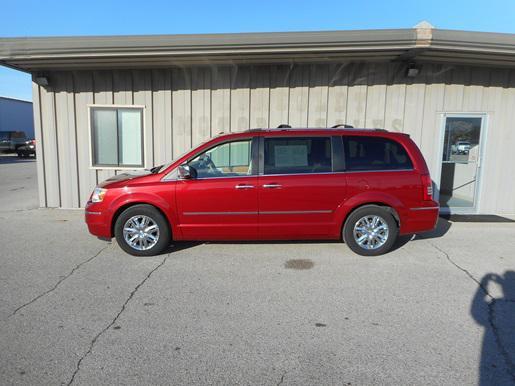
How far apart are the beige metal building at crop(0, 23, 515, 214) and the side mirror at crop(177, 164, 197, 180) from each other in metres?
3.20

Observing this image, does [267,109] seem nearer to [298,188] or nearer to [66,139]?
[298,188]

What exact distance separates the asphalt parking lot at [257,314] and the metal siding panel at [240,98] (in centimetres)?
335

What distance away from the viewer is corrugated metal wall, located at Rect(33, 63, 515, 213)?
7.88 meters

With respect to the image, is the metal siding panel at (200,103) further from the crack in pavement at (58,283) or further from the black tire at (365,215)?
the black tire at (365,215)

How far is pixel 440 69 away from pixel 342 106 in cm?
218

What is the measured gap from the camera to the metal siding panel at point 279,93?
312 inches

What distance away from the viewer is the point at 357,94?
7.96m

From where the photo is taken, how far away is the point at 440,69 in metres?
7.80

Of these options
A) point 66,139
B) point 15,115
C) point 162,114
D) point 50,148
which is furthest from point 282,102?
point 15,115

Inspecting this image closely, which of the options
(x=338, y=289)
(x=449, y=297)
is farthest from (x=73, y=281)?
A: (x=449, y=297)

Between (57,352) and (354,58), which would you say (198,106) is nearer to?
(354,58)

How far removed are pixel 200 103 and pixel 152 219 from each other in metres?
3.79

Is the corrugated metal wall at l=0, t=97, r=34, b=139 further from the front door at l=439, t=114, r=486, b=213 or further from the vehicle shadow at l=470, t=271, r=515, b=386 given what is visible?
the vehicle shadow at l=470, t=271, r=515, b=386

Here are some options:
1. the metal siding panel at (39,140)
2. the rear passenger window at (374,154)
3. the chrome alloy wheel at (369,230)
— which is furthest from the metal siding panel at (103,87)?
the chrome alloy wheel at (369,230)
